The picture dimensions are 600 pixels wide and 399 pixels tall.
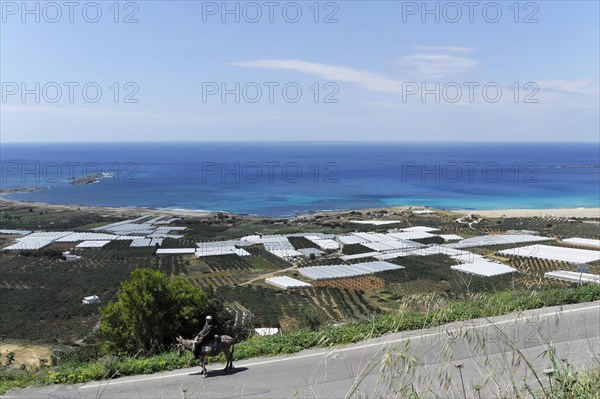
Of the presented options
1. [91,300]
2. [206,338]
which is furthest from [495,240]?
[206,338]

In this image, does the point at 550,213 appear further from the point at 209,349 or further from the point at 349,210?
the point at 209,349

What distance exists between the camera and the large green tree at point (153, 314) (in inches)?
559

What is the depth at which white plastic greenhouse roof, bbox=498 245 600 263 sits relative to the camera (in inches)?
1614

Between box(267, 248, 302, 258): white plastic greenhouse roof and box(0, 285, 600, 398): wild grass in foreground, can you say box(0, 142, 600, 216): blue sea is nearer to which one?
box(267, 248, 302, 258): white plastic greenhouse roof

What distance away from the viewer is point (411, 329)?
970 cm

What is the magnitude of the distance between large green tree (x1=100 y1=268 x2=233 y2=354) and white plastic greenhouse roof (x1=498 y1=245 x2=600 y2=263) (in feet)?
119

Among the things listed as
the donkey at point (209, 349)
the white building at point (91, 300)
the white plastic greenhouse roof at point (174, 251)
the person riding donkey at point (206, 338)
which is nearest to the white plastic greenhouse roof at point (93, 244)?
the white plastic greenhouse roof at point (174, 251)

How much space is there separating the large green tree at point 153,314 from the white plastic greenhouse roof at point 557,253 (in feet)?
119

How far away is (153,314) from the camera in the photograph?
14406mm

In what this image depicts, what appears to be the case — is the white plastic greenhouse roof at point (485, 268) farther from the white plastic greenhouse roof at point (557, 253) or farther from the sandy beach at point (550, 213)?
the sandy beach at point (550, 213)

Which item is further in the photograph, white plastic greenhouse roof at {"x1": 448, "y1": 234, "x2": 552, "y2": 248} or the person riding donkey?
white plastic greenhouse roof at {"x1": 448, "y1": 234, "x2": 552, "y2": 248}

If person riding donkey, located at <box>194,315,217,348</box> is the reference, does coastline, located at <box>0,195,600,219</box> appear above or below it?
below

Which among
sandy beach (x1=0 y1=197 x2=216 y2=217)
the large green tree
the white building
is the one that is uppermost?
the large green tree

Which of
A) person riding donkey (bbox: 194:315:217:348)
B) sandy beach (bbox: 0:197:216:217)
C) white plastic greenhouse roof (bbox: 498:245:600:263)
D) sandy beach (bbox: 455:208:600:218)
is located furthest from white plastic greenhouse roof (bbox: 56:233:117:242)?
sandy beach (bbox: 455:208:600:218)
